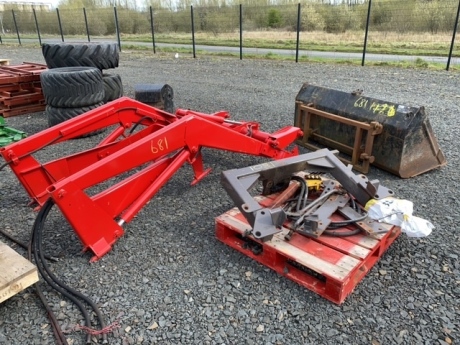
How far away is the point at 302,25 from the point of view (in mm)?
23359

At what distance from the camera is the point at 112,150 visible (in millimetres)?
3783

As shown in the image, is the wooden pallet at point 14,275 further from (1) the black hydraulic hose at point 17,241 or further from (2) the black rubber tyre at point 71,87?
(2) the black rubber tyre at point 71,87

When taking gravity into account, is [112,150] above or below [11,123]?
above

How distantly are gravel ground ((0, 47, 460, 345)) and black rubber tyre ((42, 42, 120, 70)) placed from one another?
268cm

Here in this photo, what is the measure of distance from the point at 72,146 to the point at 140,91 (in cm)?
138

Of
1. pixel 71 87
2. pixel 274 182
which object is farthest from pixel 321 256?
pixel 71 87

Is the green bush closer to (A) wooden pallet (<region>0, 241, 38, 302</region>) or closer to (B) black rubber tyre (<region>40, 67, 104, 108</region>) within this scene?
(B) black rubber tyre (<region>40, 67, 104, 108</region>)

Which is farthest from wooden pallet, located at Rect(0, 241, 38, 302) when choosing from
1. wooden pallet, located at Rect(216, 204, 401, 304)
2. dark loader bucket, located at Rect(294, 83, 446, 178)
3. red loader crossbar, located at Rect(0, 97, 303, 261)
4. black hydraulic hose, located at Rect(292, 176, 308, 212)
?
dark loader bucket, located at Rect(294, 83, 446, 178)

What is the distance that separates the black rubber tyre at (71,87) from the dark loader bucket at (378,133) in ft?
10.1

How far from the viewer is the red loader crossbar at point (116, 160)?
265 cm

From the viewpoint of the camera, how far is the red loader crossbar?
2646mm

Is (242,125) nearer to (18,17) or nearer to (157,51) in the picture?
(157,51)

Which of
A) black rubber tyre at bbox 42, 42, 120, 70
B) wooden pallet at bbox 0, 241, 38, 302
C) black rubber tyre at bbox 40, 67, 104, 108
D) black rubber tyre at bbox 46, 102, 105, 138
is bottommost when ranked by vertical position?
wooden pallet at bbox 0, 241, 38, 302

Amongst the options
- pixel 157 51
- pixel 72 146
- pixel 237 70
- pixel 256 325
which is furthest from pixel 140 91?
pixel 157 51
